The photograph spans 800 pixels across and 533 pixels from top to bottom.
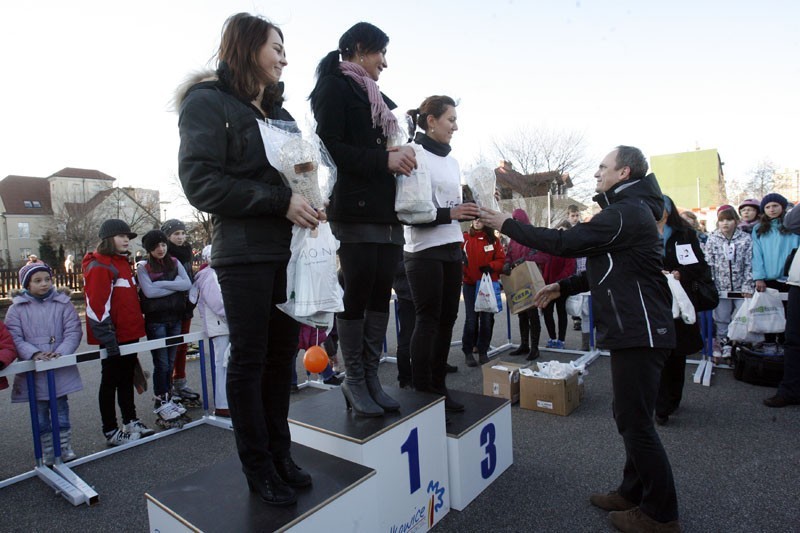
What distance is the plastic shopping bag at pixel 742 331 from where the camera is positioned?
482 centimetres

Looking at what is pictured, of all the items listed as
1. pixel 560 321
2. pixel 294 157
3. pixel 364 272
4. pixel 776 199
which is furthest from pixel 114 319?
pixel 776 199

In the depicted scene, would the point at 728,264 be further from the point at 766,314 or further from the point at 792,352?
the point at 792,352

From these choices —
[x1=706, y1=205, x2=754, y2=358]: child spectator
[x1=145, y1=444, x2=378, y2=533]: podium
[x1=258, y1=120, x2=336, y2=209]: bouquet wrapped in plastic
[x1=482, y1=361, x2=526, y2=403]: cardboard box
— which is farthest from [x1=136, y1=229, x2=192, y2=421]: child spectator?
[x1=706, y1=205, x2=754, y2=358]: child spectator

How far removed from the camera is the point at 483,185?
2652mm

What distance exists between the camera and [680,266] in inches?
154

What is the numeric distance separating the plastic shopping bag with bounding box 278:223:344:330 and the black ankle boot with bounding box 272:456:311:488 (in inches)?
21.8

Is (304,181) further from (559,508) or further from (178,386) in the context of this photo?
(178,386)

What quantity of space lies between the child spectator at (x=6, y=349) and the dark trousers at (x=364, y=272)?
2.61 m

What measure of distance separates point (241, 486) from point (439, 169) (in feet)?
5.93

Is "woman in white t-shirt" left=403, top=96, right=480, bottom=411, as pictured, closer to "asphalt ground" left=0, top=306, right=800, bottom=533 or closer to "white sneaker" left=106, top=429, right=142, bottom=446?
"asphalt ground" left=0, top=306, right=800, bottom=533

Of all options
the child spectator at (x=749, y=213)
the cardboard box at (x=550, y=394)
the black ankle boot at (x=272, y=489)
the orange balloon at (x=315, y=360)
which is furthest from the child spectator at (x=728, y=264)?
the black ankle boot at (x=272, y=489)

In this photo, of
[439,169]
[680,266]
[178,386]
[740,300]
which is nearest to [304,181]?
[439,169]

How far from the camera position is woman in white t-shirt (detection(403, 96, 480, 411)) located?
2.56 m

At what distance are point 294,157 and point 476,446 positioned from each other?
191 centimetres
